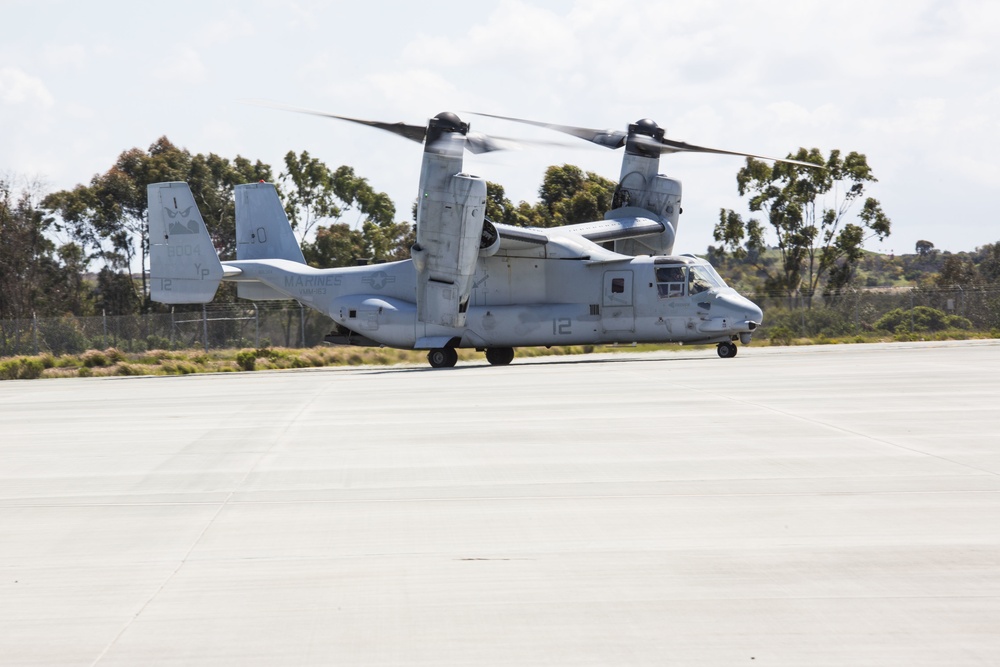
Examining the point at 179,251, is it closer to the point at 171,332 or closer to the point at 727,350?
the point at 171,332

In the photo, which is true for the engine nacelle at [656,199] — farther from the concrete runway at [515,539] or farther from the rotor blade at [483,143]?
the concrete runway at [515,539]

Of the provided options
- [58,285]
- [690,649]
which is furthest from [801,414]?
[58,285]

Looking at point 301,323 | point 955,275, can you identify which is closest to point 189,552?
point 301,323

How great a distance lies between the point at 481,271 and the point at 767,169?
30182 mm

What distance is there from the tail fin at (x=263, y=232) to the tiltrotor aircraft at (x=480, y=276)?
0.12 ft

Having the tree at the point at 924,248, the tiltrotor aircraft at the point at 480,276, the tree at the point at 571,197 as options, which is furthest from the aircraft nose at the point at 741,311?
the tree at the point at 924,248

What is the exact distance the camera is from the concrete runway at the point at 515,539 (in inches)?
171

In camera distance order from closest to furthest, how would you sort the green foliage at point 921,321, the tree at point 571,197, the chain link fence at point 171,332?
the chain link fence at point 171,332 < the green foliage at point 921,321 < the tree at point 571,197

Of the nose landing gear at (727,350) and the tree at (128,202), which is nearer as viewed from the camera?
the nose landing gear at (727,350)

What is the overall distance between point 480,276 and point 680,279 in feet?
16.9

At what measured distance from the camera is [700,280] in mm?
26781

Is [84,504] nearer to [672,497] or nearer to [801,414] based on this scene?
[672,497]

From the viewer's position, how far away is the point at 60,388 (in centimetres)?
2281

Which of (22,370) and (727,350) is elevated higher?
(727,350)
